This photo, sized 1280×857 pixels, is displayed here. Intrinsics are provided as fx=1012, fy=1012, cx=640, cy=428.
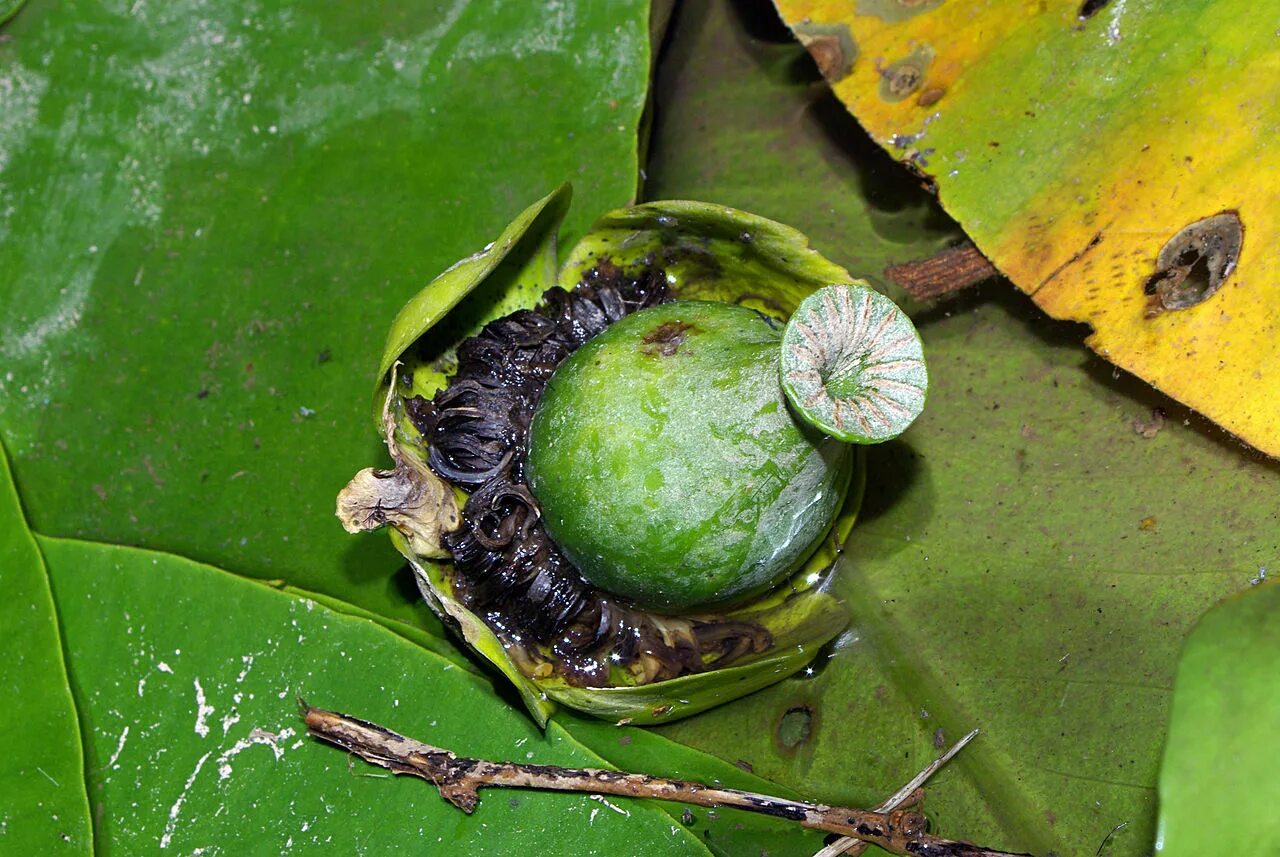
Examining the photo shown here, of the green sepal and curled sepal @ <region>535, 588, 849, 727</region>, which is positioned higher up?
the green sepal

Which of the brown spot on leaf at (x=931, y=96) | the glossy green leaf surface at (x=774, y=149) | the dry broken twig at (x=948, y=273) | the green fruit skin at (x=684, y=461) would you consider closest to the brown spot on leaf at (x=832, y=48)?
the brown spot on leaf at (x=931, y=96)

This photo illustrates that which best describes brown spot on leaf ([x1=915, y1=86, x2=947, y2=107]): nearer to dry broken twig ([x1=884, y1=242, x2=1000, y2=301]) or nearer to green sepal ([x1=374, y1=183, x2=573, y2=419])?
dry broken twig ([x1=884, y1=242, x2=1000, y2=301])

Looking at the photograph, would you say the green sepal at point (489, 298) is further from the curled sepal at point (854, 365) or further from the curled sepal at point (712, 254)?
the curled sepal at point (854, 365)

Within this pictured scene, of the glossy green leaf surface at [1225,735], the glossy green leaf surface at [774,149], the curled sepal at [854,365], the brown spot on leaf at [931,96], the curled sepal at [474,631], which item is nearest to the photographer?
the glossy green leaf surface at [1225,735]

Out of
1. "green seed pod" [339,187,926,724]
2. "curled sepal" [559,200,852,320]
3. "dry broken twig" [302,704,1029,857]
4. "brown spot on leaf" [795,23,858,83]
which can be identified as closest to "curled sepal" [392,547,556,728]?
"green seed pod" [339,187,926,724]

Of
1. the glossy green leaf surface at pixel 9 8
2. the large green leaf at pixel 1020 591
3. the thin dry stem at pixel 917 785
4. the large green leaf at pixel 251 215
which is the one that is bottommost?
the thin dry stem at pixel 917 785

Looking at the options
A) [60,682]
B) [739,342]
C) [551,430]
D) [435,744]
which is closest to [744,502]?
[739,342]

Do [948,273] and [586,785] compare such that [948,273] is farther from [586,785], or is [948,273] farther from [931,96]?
[586,785]
